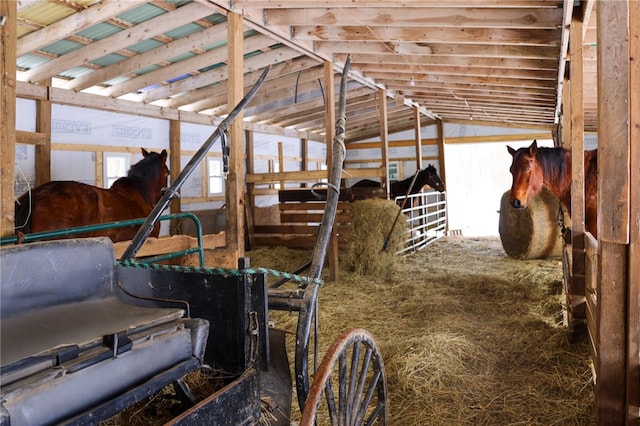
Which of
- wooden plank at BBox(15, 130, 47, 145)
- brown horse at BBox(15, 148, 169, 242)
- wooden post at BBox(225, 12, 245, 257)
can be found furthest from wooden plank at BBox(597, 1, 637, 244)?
wooden plank at BBox(15, 130, 47, 145)

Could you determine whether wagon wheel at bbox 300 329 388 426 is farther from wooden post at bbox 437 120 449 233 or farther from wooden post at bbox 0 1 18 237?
wooden post at bbox 437 120 449 233

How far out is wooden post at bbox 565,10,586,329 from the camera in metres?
3.24

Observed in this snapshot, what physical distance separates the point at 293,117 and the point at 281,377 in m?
8.66

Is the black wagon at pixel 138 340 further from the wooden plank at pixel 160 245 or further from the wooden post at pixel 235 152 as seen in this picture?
the wooden post at pixel 235 152

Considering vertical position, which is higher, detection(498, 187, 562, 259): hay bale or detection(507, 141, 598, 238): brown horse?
detection(507, 141, 598, 238): brown horse

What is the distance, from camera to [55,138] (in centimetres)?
570

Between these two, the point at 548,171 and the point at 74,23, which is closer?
the point at 74,23

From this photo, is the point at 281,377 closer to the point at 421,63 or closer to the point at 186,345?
the point at 186,345

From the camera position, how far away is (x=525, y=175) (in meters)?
4.82

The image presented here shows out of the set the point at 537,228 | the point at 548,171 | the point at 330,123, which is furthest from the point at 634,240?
the point at 537,228

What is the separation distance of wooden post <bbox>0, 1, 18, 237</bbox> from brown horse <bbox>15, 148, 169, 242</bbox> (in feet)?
4.39

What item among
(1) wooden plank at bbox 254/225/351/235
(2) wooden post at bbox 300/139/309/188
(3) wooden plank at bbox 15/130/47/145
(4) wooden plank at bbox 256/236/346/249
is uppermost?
(2) wooden post at bbox 300/139/309/188

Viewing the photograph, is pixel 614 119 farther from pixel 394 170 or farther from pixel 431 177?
pixel 394 170

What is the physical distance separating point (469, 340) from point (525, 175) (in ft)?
7.42
